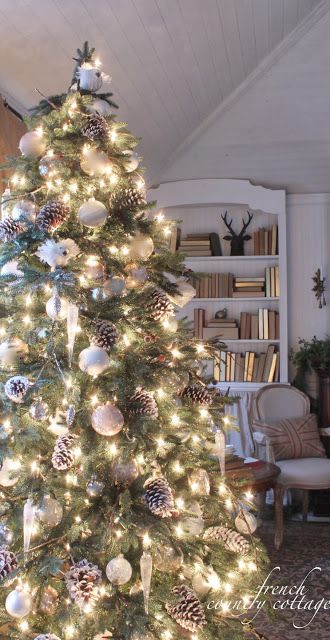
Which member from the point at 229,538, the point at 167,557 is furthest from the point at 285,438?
the point at 167,557

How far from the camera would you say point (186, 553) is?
2039 mm

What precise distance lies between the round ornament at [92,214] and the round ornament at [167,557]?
98cm

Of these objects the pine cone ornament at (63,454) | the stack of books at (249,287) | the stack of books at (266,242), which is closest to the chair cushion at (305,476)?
the stack of books at (249,287)

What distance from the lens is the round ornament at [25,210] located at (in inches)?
84.1

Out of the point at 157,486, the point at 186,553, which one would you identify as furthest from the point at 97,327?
the point at 186,553

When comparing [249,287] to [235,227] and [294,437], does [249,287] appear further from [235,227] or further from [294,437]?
[294,437]

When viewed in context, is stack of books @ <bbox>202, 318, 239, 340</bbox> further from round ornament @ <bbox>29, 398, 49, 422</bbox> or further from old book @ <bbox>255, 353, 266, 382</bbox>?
round ornament @ <bbox>29, 398, 49, 422</bbox>

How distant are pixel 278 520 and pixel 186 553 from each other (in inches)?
91.2

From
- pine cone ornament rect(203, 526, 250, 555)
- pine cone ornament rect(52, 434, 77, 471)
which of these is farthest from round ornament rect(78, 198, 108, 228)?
pine cone ornament rect(203, 526, 250, 555)

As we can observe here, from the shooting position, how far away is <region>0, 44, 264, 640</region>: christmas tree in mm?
1945

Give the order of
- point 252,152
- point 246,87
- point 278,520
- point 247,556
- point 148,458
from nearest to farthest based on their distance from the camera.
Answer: point 148,458, point 247,556, point 278,520, point 246,87, point 252,152

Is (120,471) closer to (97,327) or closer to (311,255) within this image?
(97,327)

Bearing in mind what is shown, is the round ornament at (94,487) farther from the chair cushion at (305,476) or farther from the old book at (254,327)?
the old book at (254,327)

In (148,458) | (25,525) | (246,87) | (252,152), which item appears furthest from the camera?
(252,152)
